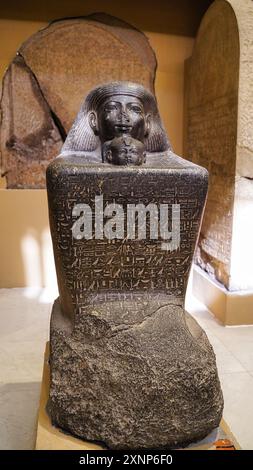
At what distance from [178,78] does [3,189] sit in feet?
6.67

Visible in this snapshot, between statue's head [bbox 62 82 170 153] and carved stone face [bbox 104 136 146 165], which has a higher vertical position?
statue's head [bbox 62 82 170 153]

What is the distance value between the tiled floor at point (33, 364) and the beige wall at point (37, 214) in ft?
0.80

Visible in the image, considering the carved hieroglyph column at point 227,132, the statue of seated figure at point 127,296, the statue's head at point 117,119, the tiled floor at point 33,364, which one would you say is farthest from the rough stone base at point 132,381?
the carved hieroglyph column at point 227,132

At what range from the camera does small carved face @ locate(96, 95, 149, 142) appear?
1669 millimetres

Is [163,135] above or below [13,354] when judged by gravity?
above

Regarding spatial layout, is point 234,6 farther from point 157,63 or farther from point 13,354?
point 13,354

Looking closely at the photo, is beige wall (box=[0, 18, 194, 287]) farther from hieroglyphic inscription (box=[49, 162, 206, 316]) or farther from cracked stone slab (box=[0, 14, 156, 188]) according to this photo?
hieroglyphic inscription (box=[49, 162, 206, 316])

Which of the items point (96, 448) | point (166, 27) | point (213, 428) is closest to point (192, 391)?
point (213, 428)

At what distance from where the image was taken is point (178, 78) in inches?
154

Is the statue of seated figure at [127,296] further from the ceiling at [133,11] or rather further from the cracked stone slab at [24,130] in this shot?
the ceiling at [133,11]

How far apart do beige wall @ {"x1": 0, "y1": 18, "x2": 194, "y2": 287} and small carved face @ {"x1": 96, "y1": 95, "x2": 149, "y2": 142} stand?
2194mm

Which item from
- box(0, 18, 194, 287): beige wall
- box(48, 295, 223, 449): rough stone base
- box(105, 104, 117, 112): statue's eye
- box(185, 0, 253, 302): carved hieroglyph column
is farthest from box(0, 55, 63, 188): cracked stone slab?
box(48, 295, 223, 449): rough stone base

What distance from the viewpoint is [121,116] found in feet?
5.46

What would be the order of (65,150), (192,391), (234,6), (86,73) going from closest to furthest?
(192,391)
(65,150)
(234,6)
(86,73)
